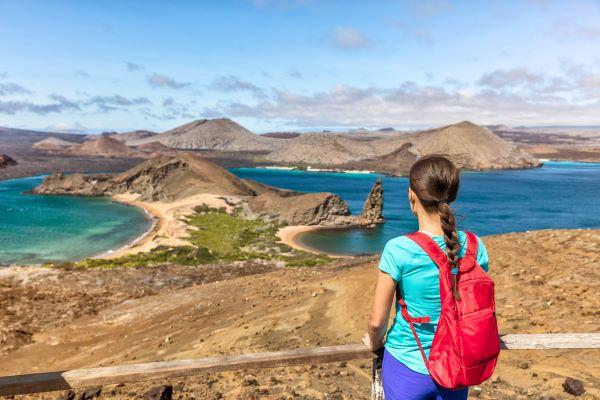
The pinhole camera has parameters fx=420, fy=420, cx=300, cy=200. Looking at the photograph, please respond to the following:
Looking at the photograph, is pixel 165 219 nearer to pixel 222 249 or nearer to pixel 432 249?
pixel 222 249

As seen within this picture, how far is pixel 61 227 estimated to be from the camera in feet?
171

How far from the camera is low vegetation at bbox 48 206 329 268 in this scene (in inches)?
1353

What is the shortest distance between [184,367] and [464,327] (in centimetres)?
276

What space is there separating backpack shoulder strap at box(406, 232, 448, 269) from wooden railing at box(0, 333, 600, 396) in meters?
1.81

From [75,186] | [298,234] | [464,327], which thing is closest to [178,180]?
[75,186]

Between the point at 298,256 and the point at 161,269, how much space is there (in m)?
13.5

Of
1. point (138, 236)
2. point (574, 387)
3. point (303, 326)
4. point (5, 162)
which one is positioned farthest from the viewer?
point (5, 162)

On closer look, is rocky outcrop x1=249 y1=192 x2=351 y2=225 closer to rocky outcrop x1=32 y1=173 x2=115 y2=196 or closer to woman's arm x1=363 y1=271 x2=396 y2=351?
rocky outcrop x1=32 y1=173 x2=115 y2=196

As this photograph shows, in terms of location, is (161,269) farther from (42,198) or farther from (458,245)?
(42,198)

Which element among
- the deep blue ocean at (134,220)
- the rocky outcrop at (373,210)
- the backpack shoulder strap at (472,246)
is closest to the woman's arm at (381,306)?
the backpack shoulder strap at (472,246)

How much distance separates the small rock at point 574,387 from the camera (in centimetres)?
633

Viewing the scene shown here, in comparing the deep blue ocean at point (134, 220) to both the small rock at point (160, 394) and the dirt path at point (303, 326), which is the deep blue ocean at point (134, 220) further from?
the small rock at point (160, 394)

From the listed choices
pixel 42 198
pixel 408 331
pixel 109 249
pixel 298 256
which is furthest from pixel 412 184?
pixel 42 198

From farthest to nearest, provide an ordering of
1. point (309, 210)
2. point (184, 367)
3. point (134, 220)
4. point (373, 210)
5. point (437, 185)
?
point (373, 210)
point (134, 220)
point (309, 210)
point (184, 367)
point (437, 185)
